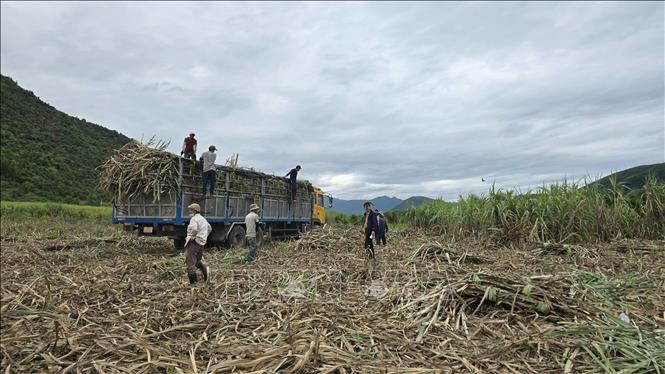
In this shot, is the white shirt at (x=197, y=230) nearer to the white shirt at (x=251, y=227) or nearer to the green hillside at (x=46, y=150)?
the white shirt at (x=251, y=227)

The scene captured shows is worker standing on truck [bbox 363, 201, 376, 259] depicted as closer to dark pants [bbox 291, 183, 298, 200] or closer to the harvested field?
the harvested field

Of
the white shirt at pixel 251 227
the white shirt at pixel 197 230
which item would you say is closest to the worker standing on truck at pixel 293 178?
the white shirt at pixel 251 227

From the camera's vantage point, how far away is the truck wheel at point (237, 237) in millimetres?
13041

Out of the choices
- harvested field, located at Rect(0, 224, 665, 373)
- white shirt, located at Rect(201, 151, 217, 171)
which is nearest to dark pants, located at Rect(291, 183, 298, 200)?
white shirt, located at Rect(201, 151, 217, 171)

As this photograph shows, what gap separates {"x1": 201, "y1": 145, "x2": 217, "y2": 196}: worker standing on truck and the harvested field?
15.9 ft

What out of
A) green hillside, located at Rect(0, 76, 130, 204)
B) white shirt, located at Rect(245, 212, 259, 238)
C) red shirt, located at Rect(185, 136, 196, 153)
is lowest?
white shirt, located at Rect(245, 212, 259, 238)

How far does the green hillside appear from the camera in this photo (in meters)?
35.6

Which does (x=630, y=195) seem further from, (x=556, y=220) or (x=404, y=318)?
(x=404, y=318)

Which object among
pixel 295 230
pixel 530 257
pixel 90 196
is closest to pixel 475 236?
pixel 530 257

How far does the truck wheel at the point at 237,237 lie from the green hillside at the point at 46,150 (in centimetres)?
1953

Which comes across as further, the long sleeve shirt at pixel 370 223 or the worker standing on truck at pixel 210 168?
the worker standing on truck at pixel 210 168

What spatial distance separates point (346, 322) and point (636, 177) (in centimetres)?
1186

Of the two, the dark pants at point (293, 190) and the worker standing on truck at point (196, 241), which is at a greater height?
the dark pants at point (293, 190)

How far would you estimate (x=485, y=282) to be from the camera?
505cm
